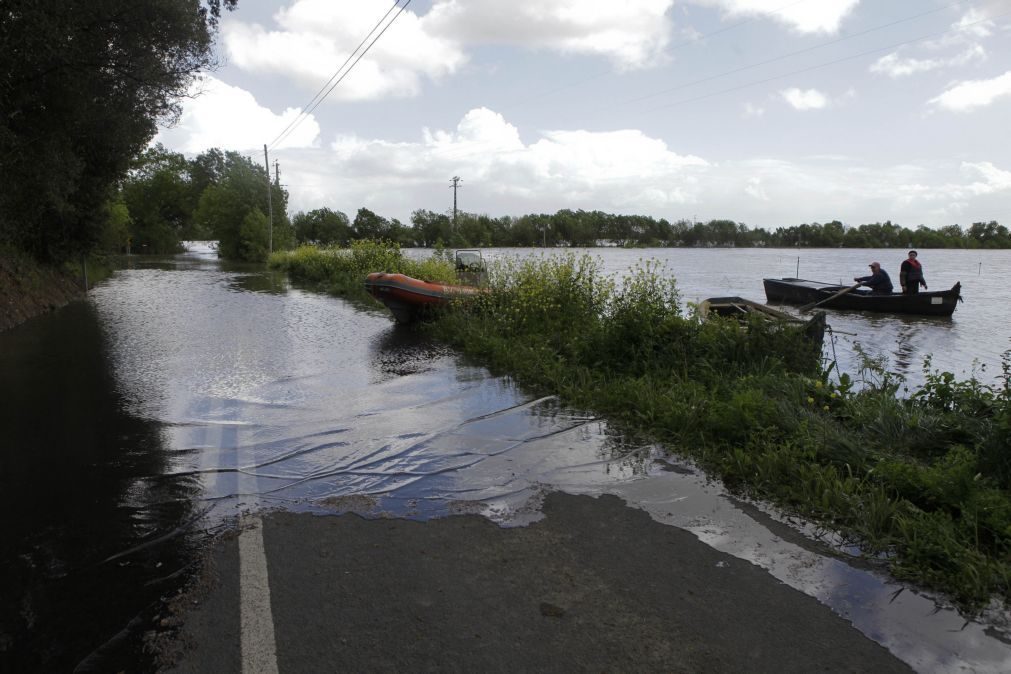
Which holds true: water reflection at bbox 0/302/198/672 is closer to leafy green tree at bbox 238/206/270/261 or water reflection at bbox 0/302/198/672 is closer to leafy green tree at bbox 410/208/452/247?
leafy green tree at bbox 238/206/270/261

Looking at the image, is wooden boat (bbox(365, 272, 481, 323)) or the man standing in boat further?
the man standing in boat

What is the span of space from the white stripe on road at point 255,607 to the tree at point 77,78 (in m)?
8.48

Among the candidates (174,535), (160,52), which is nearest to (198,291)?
(160,52)

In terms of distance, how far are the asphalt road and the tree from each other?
8829mm

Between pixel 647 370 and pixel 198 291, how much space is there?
74.7 feet

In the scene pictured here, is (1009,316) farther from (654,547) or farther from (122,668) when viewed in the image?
(122,668)

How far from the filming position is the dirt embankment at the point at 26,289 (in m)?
15.4

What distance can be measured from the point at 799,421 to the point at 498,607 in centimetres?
377

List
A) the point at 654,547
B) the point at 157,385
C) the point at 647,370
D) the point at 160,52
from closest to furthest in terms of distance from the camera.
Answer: the point at 654,547 < the point at 647,370 < the point at 157,385 < the point at 160,52

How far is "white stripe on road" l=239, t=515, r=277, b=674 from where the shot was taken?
282 cm

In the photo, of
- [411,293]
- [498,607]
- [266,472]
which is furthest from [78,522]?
[411,293]

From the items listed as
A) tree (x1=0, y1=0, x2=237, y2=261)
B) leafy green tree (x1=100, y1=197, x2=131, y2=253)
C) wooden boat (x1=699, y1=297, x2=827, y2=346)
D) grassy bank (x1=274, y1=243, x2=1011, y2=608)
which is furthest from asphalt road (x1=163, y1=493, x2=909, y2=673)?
leafy green tree (x1=100, y1=197, x2=131, y2=253)

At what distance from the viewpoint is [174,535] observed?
4.14m

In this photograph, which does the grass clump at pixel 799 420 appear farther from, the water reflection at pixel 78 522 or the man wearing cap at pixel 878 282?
the man wearing cap at pixel 878 282
